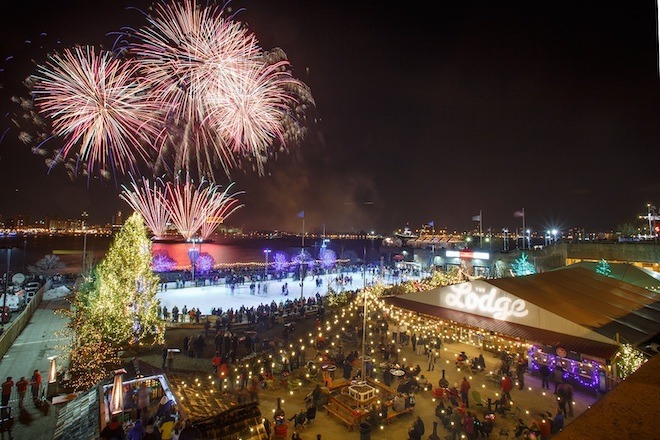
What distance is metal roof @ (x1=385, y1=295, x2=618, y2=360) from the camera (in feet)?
29.7

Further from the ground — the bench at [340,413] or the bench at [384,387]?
the bench at [384,387]

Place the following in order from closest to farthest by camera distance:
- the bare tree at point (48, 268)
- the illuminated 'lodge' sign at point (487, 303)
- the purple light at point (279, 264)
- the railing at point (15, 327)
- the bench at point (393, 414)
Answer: the bench at point (393, 414), the illuminated 'lodge' sign at point (487, 303), the railing at point (15, 327), the bare tree at point (48, 268), the purple light at point (279, 264)

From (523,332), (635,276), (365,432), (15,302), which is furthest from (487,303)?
(15,302)

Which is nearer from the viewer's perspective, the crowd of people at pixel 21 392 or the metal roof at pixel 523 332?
the metal roof at pixel 523 332

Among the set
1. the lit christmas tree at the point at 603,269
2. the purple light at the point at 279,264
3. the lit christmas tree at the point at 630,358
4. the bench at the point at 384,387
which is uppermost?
the lit christmas tree at the point at 603,269

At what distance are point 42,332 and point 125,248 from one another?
9826 millimetres

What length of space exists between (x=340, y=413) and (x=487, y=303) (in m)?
5.78

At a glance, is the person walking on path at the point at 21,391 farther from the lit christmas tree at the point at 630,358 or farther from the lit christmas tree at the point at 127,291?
the lit christmas tree at the point at 630,358

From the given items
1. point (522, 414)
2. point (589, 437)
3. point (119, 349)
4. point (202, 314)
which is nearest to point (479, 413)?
point (522, 414)

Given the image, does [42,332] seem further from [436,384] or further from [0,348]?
[436,384]

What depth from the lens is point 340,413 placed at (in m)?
10.8

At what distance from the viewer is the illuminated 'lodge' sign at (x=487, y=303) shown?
10945mm

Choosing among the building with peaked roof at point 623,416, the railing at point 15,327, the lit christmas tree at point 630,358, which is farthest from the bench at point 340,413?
the railing at point 15,327

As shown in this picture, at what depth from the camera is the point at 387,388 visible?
1216cm
